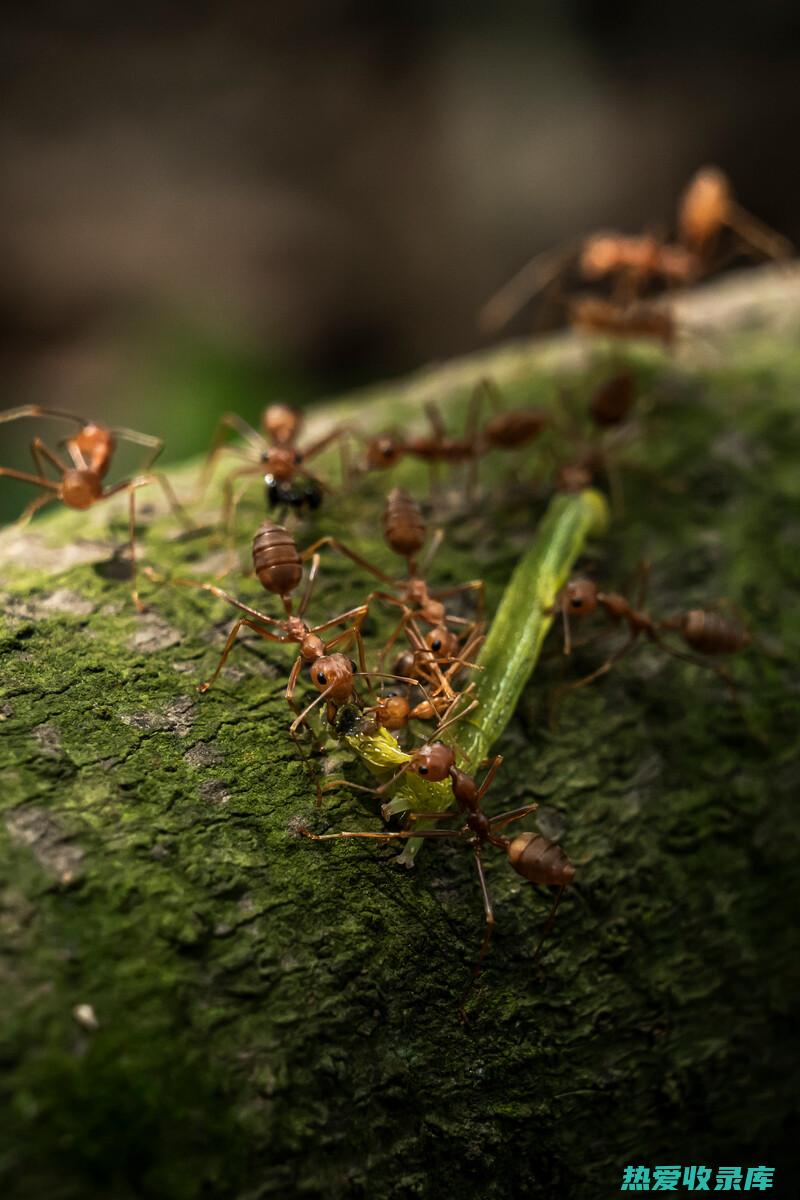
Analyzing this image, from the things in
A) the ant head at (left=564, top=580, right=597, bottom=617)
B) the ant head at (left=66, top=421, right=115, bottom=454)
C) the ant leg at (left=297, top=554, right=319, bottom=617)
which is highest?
the ant head at (left=66, top=421, right=115, bottom=454)

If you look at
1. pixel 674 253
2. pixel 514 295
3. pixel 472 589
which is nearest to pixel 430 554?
pixel 472 589

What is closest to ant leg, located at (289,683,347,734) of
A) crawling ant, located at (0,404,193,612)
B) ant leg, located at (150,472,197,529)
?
crawling ant, located at (0,404,193,612)

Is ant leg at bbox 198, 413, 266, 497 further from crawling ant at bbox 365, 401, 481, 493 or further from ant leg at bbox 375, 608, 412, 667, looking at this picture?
ant leg at bbox 375, 608, 412, 667

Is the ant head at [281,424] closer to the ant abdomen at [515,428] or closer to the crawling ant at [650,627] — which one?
the ant abdomen at [515,428]

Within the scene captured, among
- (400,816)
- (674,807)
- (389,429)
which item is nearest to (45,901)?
(400,816)

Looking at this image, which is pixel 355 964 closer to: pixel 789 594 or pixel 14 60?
pixel 789 594

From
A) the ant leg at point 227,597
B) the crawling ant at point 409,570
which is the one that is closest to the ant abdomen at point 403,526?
the crawling ant at point 409,570

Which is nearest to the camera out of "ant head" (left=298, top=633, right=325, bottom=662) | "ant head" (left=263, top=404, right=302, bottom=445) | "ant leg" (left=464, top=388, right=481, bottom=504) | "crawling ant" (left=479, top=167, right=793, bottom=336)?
"ant head" (left=298, top=633, right=325, bottom=662)

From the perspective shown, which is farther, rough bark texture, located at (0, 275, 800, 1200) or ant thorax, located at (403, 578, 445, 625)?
ant thorax, located at (403, 578, 445, 625)
